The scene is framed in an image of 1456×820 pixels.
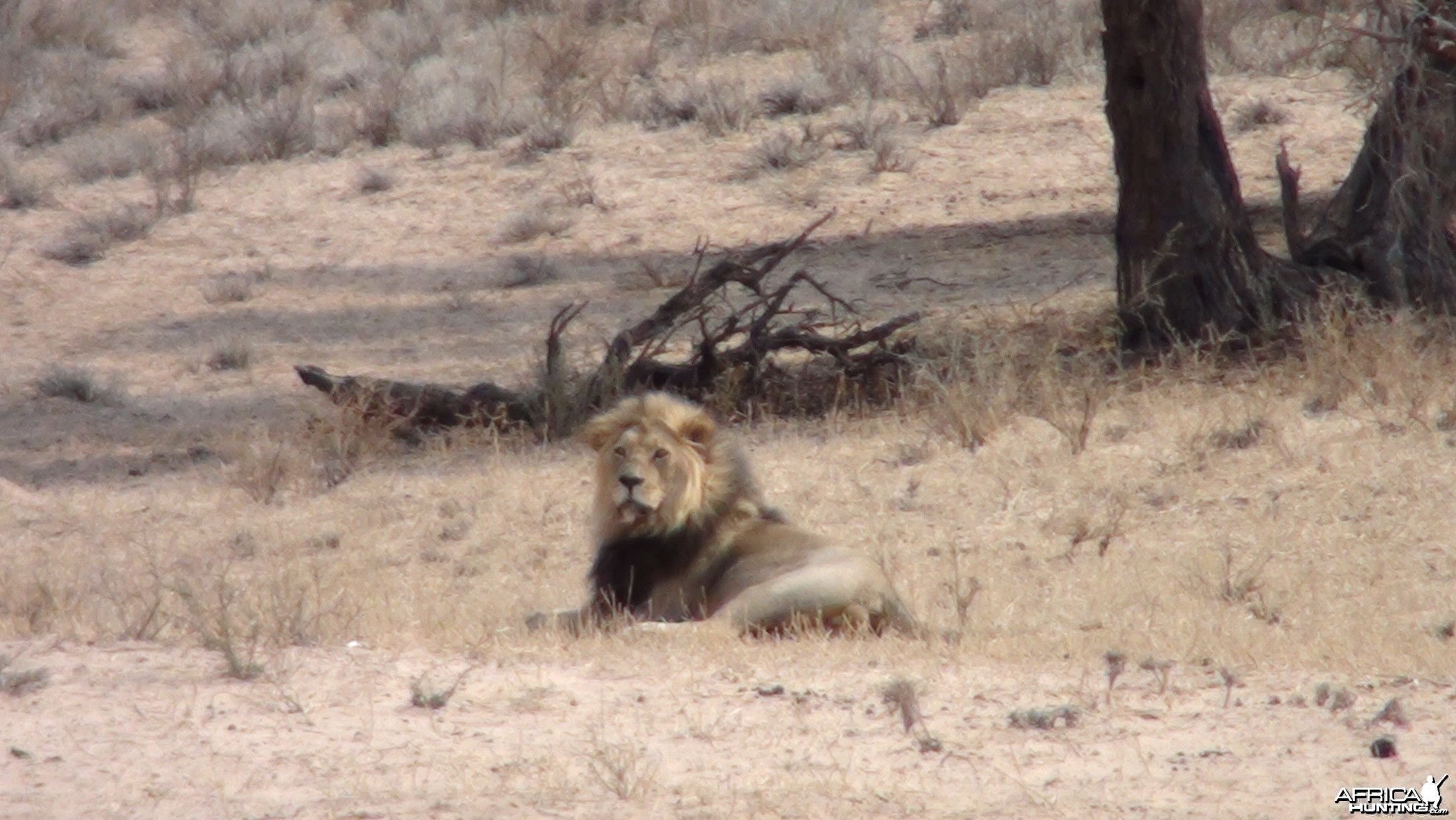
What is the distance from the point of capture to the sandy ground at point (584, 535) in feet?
17.7

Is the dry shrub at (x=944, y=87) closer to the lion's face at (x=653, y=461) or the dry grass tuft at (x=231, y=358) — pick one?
the dry grass tuft at (x=231, y=358)

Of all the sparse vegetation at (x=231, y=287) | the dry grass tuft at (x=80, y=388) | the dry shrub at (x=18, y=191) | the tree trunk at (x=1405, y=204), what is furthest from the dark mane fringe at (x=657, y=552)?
the dry shrub at (x=18, y=191)

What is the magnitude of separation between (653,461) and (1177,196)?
18.6 feet

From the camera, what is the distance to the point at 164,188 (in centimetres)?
1964

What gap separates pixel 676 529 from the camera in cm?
796

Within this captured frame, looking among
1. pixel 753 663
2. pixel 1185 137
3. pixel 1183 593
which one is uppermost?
pixel 1185 137

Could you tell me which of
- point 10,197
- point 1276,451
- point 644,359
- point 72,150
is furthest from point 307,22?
point 1276,451

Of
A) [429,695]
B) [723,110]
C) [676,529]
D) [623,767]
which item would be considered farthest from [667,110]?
[623,767]

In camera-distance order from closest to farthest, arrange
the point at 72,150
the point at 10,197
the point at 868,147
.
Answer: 1. the point at 868,147
2. the point at 10,197
3. the point at 72,150

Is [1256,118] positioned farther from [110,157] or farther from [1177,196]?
[110,157]

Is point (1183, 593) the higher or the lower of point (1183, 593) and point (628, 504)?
the lower

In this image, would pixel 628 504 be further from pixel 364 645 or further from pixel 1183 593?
pixel 1183 593

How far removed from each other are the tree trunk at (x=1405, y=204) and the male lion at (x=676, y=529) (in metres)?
5.92

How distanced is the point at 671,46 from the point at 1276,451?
48.5 feet
